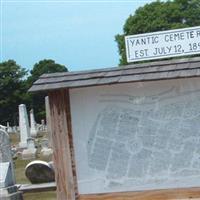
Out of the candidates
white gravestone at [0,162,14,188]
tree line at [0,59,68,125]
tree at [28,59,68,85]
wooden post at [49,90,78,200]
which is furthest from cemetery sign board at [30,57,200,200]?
tree at [28,59,68,85]

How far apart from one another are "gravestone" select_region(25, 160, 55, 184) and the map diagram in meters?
5.63

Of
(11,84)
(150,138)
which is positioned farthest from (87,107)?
(11,84)

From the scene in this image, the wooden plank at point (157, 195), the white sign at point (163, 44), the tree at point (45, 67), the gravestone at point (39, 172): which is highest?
the tree at point (45, 67)

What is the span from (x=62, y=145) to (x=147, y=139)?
54.7 inches

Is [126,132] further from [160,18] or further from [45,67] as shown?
[45,67]

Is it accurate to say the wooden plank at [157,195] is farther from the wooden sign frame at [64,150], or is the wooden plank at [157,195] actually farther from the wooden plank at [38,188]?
the wooden plank at [38,188]

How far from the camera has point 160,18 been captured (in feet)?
169

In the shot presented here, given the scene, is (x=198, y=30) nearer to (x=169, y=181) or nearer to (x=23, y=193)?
(x=169, y=181)

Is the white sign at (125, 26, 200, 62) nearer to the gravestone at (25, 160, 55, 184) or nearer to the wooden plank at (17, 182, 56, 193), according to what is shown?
the wooden plank at (17, 182, 56, 193)

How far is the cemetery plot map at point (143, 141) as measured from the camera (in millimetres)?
9547

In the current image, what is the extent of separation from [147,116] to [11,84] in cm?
6762

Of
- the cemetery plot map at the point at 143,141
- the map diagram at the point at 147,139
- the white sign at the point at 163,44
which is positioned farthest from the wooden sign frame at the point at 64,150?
the white sign at the point at 163,44

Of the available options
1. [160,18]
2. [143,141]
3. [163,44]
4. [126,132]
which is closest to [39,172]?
[126,132]

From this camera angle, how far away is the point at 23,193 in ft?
47.4
